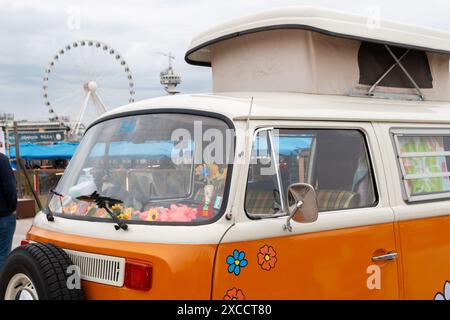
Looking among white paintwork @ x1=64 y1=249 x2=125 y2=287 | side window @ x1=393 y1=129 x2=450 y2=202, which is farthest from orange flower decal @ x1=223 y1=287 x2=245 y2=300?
side window @ x1=393 y1=129 x2=450 y2=202

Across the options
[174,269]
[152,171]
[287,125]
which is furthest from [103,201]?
[287,125]

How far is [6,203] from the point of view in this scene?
19.0 feet

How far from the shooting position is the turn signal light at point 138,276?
285cm

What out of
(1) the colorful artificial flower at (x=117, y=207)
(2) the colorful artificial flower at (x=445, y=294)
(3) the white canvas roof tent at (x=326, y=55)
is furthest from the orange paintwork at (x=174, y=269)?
(3) the white canvas roof tent at (x=326, y=55)

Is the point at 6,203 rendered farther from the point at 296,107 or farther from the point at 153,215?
the point at 296,107

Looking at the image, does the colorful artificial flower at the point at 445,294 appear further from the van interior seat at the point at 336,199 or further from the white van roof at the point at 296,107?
the white van roof at the point at 296,107

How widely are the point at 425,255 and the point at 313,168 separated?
3.40 ft

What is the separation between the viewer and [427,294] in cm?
373

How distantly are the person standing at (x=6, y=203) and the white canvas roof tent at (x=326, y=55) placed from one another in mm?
2485

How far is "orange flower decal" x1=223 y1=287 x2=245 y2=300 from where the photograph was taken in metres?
2.85

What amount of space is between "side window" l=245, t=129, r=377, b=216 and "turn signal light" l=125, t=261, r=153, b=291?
667 millimetres
